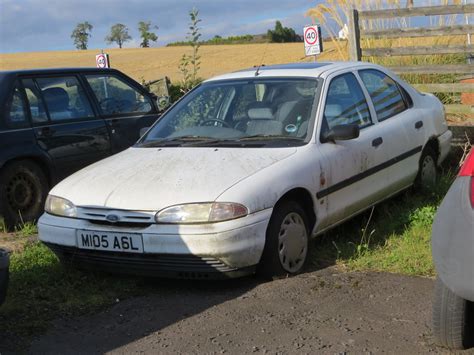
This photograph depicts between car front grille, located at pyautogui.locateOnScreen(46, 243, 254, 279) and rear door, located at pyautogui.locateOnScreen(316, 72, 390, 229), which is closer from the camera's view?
car front grille, located at pyautogui.locateOnScreen(46, 243, 254, 279)

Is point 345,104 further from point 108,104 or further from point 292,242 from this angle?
point 108,104

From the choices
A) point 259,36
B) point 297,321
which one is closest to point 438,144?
point 297,321

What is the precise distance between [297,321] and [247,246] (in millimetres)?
640

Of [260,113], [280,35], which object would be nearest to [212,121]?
[260,113]

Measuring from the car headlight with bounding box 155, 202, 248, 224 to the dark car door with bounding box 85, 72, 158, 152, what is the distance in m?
3.35

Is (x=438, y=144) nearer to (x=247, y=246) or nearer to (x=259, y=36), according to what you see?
(x=247, y=246)

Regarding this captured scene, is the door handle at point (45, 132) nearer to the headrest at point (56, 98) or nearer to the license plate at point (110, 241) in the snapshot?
the headrest at point (56, 98)

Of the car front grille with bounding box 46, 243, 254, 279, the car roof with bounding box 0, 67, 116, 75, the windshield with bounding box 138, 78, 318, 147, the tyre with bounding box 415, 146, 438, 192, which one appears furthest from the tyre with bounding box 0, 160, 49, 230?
the tyre with bounding box 415, 146, 438, 192

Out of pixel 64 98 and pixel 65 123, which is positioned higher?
pixel 64 98

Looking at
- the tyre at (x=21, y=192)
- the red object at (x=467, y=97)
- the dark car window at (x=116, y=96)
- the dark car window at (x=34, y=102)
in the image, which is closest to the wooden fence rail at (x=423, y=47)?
the red object at (x=467, y=97)

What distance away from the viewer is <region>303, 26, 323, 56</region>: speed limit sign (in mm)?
12273

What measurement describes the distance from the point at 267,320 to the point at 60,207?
1829 millimetres

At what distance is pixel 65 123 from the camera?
7.36 meters

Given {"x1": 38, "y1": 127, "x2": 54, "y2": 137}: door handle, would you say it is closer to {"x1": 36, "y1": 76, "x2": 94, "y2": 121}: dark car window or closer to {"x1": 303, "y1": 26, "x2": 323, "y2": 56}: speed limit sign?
{"x1": 36, "y1": 76, "x2": 94, "y2": 121}: dark car window
